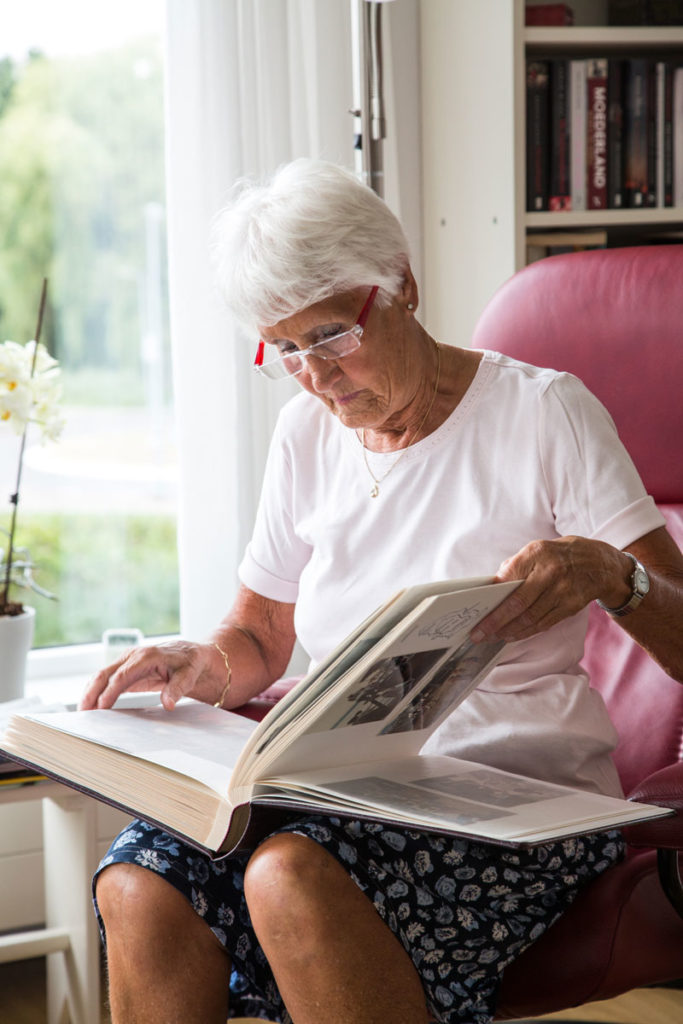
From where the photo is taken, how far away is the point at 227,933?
3.53ft

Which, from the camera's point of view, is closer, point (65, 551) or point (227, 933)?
point (227, 933)

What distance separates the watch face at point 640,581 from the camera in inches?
43.9

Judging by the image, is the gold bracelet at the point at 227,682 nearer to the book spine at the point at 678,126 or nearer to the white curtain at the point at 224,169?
the white curtain at the point at 224,169

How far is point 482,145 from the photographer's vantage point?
79.6 inches

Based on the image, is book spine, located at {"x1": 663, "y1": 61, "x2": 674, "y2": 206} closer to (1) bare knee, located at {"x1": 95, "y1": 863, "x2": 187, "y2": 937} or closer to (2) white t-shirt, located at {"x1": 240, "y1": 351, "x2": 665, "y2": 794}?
→ (2) white t-shirt, located at {"x1": 240, "y1": 351, "x2": 665, "y2": 794}

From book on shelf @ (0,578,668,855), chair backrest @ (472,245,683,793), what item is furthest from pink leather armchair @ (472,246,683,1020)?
book on shelf @ (0,578,668,855)

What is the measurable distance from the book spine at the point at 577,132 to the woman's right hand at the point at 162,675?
44.6 inches

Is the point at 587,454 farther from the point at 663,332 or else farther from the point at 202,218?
the point at 202,218

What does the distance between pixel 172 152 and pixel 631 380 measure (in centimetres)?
99

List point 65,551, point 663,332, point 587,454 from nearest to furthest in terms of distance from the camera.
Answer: point 587,454 < point 663,332 < point 65,551

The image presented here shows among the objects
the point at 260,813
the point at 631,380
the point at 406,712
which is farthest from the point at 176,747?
the point at 631,380

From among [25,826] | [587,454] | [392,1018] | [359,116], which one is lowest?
[25,826]

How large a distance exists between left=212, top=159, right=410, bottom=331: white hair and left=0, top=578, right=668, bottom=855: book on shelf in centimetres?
43

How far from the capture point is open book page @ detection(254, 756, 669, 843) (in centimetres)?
87
